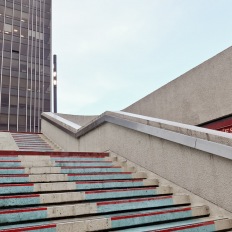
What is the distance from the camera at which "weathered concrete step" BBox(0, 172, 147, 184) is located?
3.12m

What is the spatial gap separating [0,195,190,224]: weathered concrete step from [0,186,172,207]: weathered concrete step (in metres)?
0.20

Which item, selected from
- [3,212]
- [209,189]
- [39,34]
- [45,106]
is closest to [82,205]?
[3,212]

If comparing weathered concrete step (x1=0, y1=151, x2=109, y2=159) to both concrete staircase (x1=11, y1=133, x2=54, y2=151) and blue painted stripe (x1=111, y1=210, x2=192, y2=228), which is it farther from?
concrete staircase (x1=11, y1=133, x2=54, y2=151)

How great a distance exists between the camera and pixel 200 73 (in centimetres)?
643

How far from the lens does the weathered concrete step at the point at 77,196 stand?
2.59m

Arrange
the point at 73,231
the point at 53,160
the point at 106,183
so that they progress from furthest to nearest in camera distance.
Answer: the point at 53,160
the point at 106,183
the point at 73,231

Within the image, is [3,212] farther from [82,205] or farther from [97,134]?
[97,134]

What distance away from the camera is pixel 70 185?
3203 mm

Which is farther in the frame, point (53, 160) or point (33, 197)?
point (53, 160)

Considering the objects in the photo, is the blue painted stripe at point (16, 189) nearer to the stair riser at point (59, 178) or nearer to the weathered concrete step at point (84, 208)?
the stair riser at point (59, 178)

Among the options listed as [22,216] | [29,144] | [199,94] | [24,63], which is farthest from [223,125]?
[24,63]

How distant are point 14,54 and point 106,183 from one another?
43.0 m

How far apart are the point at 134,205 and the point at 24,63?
43.1 metres

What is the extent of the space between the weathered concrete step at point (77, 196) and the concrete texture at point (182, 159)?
13.8 inches
